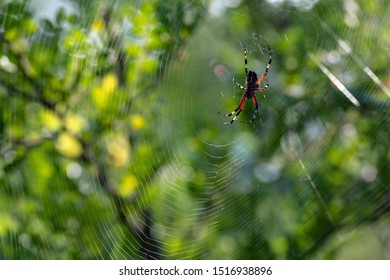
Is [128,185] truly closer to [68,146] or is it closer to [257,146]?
[68,146]

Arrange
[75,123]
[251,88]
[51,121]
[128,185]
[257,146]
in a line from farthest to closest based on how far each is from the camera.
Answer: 1. [257,146]
2. [251,88]
3. [128,185]
4. [75,123]
5. [51,121]

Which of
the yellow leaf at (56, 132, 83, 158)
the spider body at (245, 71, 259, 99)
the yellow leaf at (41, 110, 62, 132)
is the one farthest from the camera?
the spider body at (245, 71, 259, 99)

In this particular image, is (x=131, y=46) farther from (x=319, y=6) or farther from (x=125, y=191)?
(x=319, y=6)

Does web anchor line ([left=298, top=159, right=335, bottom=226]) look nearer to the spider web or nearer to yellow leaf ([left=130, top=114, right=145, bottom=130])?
the spider web

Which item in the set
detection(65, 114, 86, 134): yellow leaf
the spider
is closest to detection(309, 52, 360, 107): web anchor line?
the spider

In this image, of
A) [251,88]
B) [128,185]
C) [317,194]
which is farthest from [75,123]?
[317,194]

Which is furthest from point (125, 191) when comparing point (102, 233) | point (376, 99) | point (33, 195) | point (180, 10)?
point (376, 99)

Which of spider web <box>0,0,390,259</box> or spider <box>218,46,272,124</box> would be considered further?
spider <box>218,46,272,124</box>

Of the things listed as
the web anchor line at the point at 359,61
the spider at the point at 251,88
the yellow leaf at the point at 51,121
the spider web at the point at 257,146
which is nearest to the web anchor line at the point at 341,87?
the spider web at the point at 257,146
